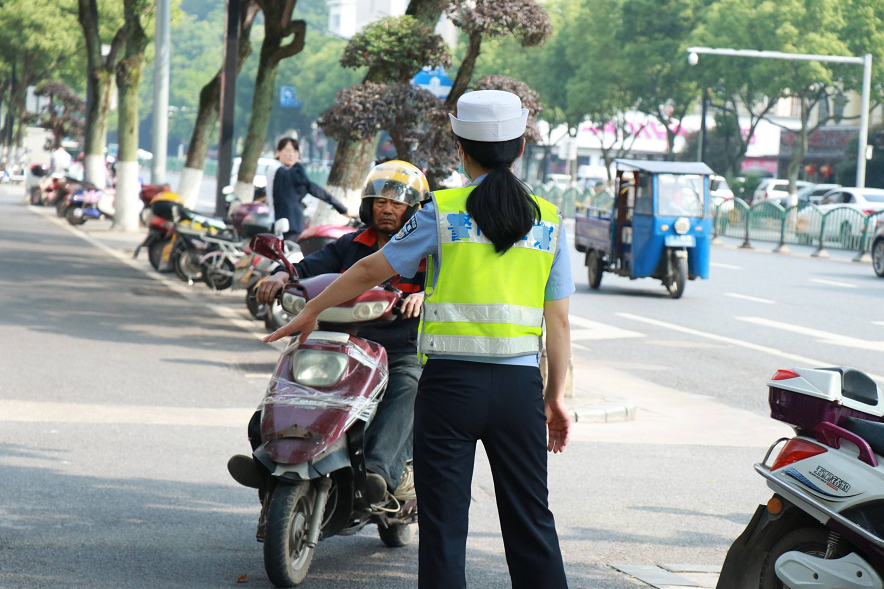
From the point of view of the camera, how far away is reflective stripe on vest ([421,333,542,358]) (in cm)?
328

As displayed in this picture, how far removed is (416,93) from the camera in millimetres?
11516

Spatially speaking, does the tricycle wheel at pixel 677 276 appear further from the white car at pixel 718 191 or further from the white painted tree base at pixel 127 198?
the white painted tree base at pixel 127 198

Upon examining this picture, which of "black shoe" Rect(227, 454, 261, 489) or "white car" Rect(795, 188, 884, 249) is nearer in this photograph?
"black shoe" Rect(227, 454, 261, 489)

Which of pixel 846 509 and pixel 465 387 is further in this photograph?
pixel 846 509

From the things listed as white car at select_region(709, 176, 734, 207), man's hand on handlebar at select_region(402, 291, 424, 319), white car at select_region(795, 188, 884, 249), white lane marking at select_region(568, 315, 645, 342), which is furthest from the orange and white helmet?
white car at select_region(795, 188, 884, 249)

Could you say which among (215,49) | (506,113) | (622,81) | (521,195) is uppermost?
(215,49)

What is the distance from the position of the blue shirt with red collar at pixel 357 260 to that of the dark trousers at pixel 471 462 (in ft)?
4.75

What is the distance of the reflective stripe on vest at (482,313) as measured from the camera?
3283 millimetres

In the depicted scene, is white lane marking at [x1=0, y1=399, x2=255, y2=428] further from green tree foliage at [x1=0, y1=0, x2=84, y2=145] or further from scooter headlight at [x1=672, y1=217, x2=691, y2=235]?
green tree foliage at [x1=0, y1=0, x2=84, y2=145]

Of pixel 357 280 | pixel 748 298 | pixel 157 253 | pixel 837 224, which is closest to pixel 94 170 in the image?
pixel 157 253

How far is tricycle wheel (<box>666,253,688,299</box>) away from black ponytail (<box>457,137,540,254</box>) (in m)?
13.8

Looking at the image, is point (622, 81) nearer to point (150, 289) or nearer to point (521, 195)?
point (150, 289)

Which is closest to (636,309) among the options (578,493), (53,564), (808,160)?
(578,493)

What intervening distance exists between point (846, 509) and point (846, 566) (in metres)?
0.19
